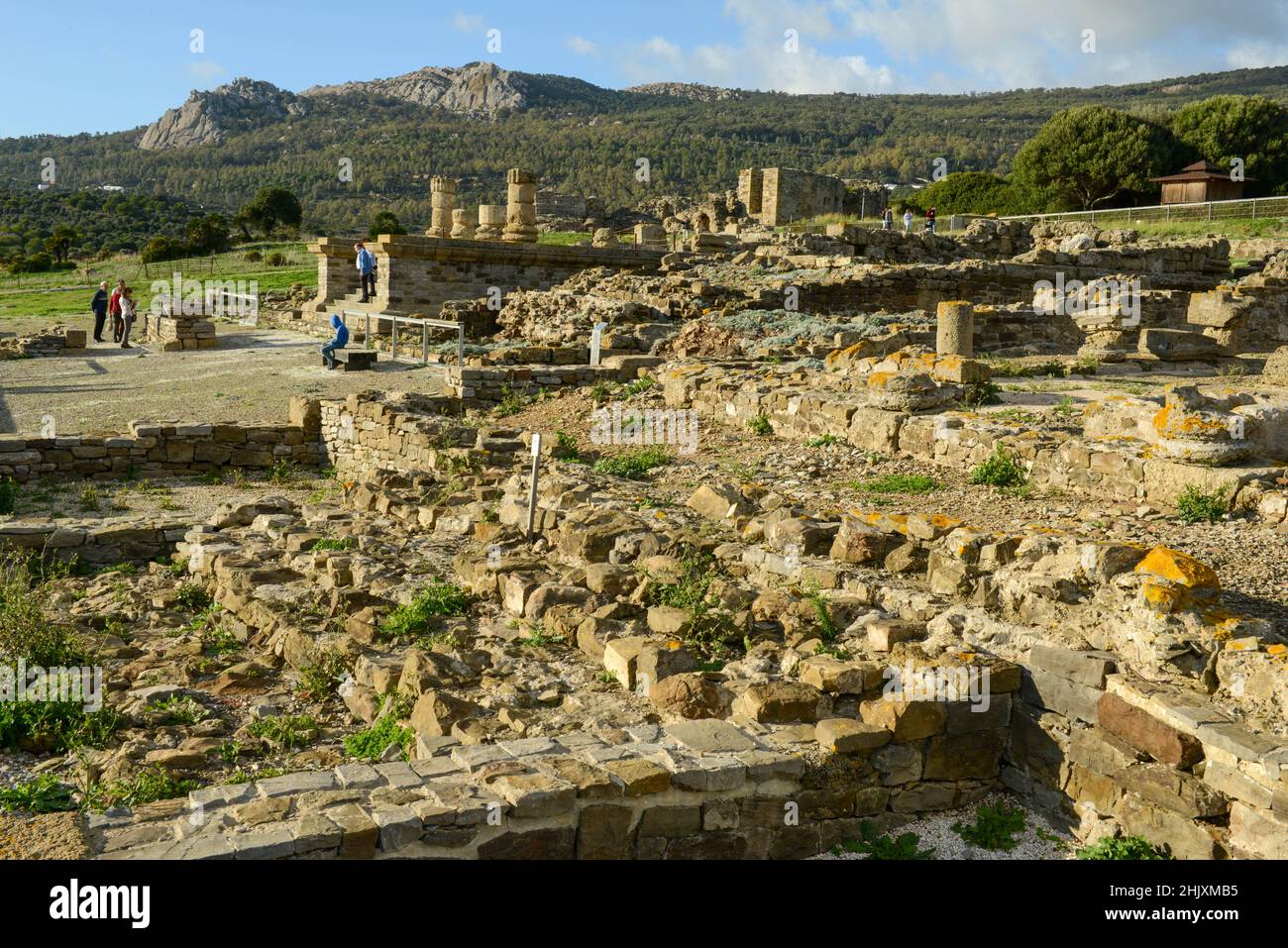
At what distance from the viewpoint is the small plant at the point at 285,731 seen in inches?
234

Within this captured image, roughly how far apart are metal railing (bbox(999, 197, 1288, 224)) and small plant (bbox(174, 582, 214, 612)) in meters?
26.9

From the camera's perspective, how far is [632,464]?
420 inches

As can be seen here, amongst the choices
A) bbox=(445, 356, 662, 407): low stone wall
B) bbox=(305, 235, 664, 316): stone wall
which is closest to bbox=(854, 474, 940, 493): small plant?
bbox=(445, 356, 662, 407): low stone wall

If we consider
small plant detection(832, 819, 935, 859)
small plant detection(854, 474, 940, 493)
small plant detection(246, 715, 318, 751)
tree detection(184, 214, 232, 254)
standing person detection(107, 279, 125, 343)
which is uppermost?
tree detection(184, 214, 232, 254)

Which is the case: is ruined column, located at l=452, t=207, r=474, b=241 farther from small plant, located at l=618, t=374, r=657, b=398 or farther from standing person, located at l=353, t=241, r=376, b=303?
small plant, located at l=618, t=374, r=657, b=398

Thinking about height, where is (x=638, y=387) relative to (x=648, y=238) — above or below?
below

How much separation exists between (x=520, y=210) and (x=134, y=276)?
16.5m

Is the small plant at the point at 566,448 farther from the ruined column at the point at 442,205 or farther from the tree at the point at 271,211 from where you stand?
the tree at the point at 271,211

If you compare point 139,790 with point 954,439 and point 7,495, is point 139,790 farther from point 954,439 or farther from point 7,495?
point 7,495

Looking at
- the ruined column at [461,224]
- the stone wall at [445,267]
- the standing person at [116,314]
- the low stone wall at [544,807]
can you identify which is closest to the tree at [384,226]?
the ruined column at [461,224]

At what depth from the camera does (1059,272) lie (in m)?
23.5

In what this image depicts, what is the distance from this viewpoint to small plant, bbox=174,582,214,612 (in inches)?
345

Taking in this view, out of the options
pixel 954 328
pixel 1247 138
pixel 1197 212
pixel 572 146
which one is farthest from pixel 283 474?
pixel 572 146
